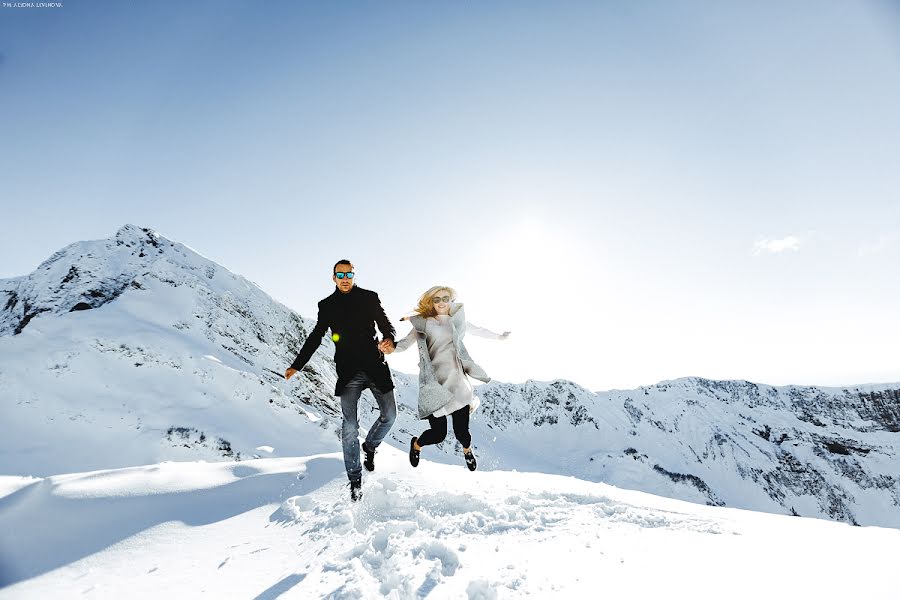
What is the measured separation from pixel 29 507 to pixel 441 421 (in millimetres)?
4359

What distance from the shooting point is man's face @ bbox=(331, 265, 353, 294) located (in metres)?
5.16

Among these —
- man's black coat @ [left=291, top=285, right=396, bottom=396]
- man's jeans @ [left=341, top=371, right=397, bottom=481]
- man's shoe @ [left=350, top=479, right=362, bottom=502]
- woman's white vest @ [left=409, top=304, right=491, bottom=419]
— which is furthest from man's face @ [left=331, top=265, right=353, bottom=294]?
man's shoe @ [left=350, top=479, right=362, bottom=502]

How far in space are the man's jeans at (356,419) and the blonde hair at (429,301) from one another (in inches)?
52.8

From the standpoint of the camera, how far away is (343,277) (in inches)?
203

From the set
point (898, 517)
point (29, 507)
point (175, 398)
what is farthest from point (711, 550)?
Answer: point (898, 517)

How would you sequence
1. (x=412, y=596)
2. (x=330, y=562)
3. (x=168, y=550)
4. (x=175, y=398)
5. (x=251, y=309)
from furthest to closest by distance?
(x=251, y=309), (x=175, y=398), (x=168, y=550), (x=330, y=562), (x=412, y=596)

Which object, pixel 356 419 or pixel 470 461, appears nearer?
pixel 356 419

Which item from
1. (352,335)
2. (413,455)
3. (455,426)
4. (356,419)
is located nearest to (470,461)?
(455,426)

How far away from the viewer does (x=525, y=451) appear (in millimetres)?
105375

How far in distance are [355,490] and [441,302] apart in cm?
276

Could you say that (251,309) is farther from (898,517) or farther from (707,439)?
(898,517)

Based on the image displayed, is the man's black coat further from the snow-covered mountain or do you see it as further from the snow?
the snow-covered mountain

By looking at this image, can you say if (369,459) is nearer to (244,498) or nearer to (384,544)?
(244,498)

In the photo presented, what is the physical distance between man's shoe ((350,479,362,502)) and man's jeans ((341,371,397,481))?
0.04 meters
